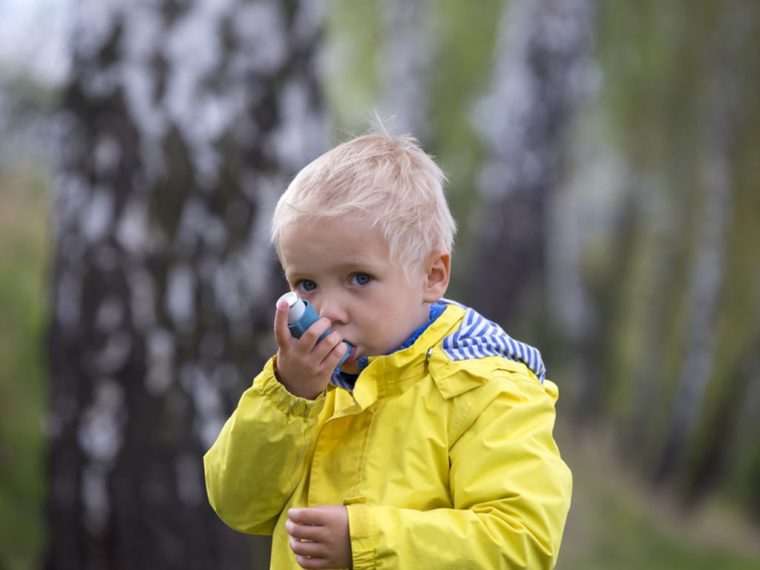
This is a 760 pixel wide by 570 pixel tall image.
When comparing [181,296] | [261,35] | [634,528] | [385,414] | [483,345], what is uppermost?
[261,35]

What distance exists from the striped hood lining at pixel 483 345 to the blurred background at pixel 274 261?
0.74 metres

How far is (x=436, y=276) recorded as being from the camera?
214 centimetres

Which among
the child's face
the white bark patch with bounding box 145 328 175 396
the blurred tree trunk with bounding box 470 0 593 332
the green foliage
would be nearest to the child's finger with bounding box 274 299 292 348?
the child's face

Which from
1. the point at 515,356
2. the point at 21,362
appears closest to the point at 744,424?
the point at 21,362

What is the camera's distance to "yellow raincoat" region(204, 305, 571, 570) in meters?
1.86

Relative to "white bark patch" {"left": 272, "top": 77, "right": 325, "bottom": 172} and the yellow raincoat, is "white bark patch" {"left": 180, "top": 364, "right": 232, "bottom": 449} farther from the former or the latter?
the yellow raincoat

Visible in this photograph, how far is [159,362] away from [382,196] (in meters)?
1.82

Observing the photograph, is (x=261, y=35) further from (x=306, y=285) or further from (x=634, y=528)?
(x=634, y=528)

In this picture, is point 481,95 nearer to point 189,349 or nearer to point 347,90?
point 347,90

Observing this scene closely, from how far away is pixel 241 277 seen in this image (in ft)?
12.5

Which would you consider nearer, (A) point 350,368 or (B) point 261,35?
(A) point 350,368

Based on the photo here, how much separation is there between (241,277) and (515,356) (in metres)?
1.88

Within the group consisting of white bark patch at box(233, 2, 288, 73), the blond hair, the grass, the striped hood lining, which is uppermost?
white bark patch at box(233, 2, 288, 73)

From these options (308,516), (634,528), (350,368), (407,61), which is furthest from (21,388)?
(634,528)
